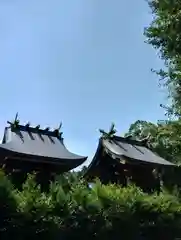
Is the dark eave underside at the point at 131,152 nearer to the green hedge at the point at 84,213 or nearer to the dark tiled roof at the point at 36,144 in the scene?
the dark tiled roof at the point at 36,144

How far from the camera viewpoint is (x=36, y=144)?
14258mm

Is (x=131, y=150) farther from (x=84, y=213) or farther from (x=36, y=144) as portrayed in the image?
(x=84, y=213)

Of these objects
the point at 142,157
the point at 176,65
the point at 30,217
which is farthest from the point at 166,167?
the point at 30,217

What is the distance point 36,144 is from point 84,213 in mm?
6087

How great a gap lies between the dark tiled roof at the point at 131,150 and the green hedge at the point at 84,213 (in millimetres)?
4255

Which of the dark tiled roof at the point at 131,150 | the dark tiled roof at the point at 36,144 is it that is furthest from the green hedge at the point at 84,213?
the dark tiled roof at the point at 131,150

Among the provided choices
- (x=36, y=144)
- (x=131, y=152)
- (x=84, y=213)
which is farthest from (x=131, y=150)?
(x=84, y=213)

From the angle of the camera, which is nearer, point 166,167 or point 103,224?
point 103,224

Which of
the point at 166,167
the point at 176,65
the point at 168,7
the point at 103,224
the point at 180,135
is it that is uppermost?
the point at 168,7

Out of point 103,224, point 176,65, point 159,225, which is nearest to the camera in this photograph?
point 103,224

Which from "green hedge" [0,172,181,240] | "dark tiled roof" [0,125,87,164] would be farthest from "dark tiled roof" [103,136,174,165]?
"green hedge" [0,172,181,240]

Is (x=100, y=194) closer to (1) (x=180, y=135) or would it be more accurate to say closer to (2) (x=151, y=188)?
(2) (x=151, y=188)

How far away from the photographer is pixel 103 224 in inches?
346

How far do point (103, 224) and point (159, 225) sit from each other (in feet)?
5.82
